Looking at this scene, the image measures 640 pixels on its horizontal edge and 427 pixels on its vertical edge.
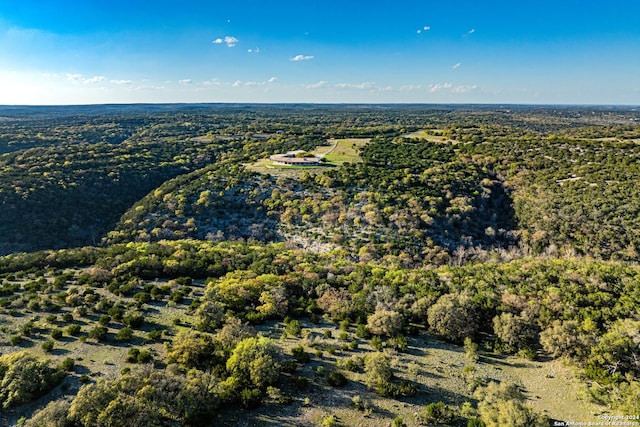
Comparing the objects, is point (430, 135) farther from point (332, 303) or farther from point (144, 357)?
point (144, 357)

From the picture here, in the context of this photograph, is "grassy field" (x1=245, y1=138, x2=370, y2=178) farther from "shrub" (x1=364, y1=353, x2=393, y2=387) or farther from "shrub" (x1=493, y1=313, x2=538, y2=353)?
"shrub" (x1=364, y1=353, x2=393, y2=387)

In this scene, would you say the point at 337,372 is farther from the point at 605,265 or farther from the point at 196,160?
the point at 196,160

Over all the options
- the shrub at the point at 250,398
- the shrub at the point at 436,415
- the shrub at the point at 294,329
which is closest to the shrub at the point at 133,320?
the shrub at the point at 294,329

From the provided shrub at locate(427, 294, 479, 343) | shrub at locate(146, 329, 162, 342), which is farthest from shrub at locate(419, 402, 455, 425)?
shrub at locate(146, 329, 162, 342)

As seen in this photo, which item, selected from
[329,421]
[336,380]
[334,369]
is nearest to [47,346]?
[334,369]

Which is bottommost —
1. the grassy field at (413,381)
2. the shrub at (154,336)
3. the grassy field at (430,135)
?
the grassy field at (413,381)

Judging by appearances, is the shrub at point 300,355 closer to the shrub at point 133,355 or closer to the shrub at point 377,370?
the shrub at point 377,370
